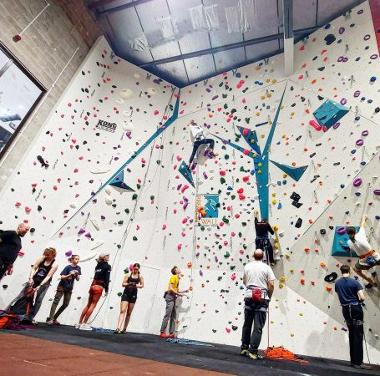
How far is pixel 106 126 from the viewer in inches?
260

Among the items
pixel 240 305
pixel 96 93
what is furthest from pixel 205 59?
pixel 240 305

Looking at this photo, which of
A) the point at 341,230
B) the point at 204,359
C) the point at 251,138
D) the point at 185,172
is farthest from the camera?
the point at 185,172

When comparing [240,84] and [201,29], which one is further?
[240,84]

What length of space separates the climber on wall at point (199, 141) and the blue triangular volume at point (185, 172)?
0.12 m

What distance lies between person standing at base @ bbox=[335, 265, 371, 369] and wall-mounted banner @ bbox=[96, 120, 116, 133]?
5.18 metres

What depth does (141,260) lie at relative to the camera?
19.6 ft

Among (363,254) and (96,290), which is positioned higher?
(363,254)

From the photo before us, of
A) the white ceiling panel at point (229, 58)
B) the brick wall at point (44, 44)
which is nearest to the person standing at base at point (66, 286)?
the brick wall at point (44, 44)

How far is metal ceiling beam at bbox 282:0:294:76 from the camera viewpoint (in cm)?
496

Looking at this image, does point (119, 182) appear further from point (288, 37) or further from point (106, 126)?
point (288, 37)

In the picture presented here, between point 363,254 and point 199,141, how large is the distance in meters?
3.89

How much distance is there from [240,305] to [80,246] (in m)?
3.02

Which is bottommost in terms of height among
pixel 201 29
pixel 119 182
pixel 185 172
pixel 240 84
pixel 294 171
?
pixel 119 182

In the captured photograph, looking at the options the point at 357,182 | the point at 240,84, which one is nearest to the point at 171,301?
the point at 357,182
